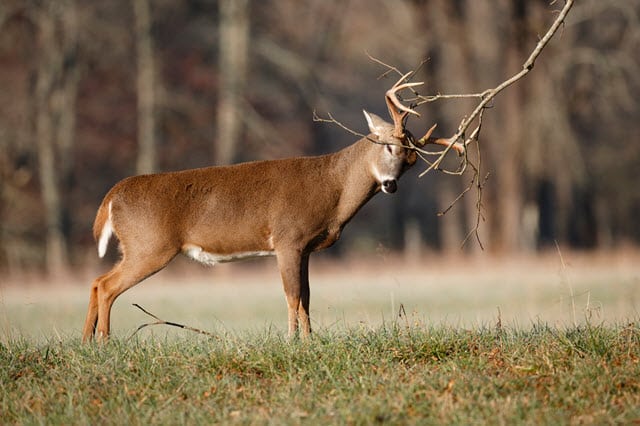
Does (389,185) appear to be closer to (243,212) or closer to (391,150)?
(391,150)

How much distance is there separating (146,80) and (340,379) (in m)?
23.4

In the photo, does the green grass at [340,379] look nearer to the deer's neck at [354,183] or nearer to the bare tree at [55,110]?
the deer's neck at [354,183]

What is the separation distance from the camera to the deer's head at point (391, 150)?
30.0 feet

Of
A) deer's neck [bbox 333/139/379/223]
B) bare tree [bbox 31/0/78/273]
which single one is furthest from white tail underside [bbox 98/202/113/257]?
bare tree [bbox 31/0/78/273]

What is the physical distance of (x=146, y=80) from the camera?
2906 centimetres

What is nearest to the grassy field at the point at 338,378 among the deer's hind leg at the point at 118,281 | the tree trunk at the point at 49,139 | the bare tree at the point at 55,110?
the deer's hind leg at the point at 118,281

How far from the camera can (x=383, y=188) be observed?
931cm

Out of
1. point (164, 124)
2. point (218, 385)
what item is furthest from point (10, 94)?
point (218, 385)

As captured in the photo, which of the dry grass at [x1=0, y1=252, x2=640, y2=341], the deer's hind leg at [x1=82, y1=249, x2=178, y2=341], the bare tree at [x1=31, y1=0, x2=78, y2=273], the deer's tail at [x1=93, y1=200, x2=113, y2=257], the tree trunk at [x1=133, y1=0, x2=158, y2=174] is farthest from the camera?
the tree trunk at [x1=133, y1=0, x2=158, y2=174]

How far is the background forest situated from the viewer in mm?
28500

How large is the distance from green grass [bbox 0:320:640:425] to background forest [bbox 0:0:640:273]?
20.2 meters

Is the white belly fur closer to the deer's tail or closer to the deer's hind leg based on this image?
the deer's hind leg

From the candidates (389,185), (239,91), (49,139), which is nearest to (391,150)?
(389,185)

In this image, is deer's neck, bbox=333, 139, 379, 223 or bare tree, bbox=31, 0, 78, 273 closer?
deer's neck, bbox=333, 139, 379, 223
